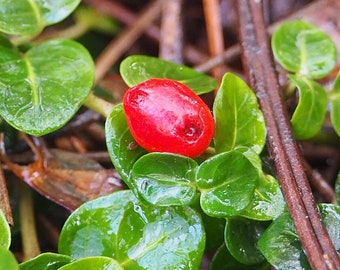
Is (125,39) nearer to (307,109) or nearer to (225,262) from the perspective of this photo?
(307,109)

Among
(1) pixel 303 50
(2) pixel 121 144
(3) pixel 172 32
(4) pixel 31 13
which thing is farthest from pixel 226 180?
(3) pixel 172 32

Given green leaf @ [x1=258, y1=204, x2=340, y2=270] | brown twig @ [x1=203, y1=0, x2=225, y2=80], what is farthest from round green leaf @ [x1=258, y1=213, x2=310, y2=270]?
brown twig @ [x1=203, y1=0, x2=225, y2=80]

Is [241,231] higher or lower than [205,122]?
lower

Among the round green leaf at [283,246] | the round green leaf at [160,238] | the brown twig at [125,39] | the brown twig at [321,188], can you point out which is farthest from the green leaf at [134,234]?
the brown twig at [125,39]

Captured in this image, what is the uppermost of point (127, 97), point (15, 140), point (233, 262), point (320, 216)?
point (127, 97)

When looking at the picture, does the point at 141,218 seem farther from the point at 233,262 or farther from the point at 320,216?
the point at 320,216

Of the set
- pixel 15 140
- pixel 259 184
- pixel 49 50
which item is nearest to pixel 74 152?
pixel 15 140

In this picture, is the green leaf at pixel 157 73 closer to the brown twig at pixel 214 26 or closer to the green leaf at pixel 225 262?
the green leaf at pixel 225 262
